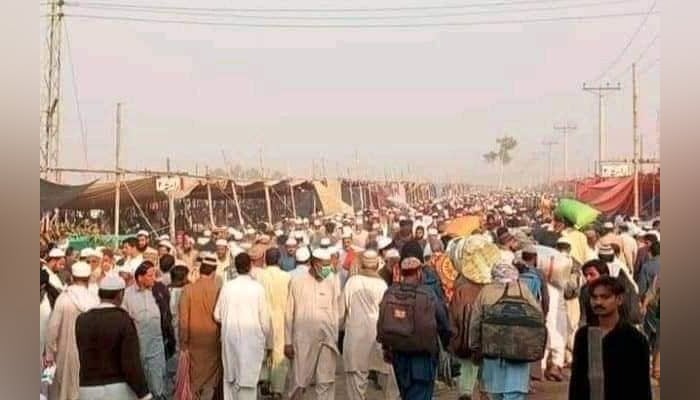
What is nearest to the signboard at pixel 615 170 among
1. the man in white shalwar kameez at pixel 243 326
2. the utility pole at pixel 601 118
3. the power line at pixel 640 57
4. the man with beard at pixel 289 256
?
the utility pole at pixel 601 118

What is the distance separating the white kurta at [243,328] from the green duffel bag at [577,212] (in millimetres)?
1457

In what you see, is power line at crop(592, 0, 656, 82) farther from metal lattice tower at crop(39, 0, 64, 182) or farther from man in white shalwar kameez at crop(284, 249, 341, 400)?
metal lattice tower at crop(39, 0, 64, 182)

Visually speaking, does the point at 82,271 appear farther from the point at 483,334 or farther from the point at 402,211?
the point at 483,334

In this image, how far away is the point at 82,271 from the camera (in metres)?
4.89

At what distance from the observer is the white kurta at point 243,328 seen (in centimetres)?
496

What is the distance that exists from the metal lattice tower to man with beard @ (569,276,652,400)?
2.56 m

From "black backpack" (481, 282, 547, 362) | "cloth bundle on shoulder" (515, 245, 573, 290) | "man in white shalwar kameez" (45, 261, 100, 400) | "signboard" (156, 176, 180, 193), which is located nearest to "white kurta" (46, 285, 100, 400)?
"man in white shalwar kameez" (45, 261, 100, 400)

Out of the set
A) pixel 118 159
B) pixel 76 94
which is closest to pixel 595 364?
pixel 118 159

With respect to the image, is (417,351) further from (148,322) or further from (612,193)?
(148,322)

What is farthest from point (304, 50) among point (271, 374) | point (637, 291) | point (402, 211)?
point (637, 291)

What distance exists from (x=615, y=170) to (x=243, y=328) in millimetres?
1888

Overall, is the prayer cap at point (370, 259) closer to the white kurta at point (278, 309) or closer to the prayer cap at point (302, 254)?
the prayer cap at point (302, 254)

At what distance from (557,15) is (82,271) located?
250 cm
